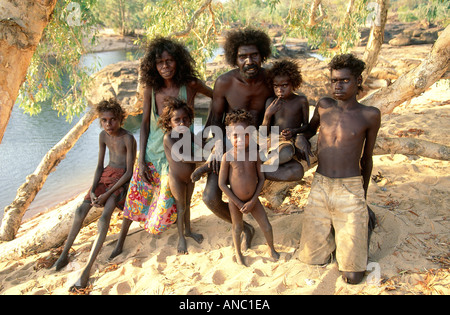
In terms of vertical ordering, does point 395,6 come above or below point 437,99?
above

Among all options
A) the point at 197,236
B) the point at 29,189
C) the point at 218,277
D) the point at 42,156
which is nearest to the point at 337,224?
the point at 218,277

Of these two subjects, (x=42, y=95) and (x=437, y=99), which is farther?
(x=437, y=99)

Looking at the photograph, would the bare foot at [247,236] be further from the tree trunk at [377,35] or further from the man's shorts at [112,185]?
the tree trunk at [377,35]

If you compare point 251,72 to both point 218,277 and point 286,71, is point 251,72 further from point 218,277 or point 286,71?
point 218,277

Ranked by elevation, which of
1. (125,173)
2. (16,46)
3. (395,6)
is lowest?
(125,173)

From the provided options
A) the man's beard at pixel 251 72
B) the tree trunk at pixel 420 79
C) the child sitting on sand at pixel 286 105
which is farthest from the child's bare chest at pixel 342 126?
the tree trunk at pixel 420 79

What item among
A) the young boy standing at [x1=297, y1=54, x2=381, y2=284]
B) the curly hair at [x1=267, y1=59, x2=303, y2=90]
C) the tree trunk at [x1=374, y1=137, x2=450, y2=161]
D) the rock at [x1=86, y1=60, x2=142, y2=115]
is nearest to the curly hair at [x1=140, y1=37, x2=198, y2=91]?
the curly hair at [x1=267, y1=59, x2=303, y2=90]

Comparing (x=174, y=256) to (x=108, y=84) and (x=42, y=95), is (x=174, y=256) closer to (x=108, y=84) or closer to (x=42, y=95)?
(x=42, y=95)

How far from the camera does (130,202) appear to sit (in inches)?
122

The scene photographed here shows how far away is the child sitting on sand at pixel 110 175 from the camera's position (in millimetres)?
3078

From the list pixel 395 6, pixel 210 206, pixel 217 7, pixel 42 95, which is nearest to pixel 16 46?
pixel 210 206

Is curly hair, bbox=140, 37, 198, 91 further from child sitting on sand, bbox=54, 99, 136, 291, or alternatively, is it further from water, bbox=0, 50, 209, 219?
water, bbox=0, 50, 209, 219
